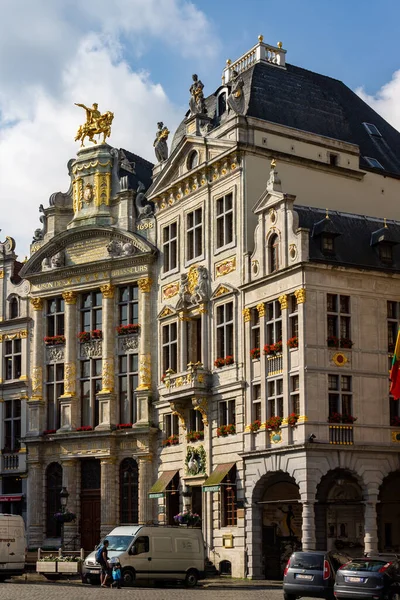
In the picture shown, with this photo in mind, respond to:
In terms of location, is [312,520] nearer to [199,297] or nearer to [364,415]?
[364,415]

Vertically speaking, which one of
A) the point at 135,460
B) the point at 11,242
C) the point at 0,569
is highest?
the point at 11,242

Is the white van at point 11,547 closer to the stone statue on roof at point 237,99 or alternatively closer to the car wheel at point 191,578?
the car wheel at point 191,578

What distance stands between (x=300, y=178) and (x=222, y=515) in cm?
1533

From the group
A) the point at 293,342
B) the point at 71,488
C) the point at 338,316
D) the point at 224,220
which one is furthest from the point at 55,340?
the point at 338,316

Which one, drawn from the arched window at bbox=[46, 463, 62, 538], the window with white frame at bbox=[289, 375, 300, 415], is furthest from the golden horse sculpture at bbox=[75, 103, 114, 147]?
the window with white frame at bbox=[289, 375, 300, 415]

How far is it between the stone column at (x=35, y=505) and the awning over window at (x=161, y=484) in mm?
7445

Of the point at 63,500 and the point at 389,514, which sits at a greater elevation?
the point at 63,500

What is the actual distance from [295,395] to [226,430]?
5628 mm

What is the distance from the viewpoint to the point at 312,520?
1716 inches

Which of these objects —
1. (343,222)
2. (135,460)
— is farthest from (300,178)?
(135,460)

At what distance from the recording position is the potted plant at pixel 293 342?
147ft

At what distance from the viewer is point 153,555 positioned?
41.9 m

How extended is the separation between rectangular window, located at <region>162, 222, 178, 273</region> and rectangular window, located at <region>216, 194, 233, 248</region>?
3751 millimetres

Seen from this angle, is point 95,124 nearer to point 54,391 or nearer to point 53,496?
point 54,391
